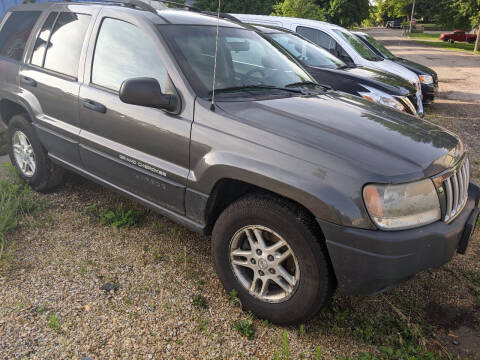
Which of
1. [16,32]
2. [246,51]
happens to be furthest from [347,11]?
[246,51]

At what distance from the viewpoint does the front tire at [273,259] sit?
7.58 feet

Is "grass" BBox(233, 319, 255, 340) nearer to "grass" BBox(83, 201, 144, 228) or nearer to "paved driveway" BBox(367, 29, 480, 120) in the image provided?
"grass" BBox(83, 201, 144, 228)

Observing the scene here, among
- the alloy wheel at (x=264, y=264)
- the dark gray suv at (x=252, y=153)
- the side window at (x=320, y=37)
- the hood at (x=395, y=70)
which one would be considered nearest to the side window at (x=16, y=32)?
the dark gray suv at (x=252, y=153)

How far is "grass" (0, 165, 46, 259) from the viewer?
3562 millimetres

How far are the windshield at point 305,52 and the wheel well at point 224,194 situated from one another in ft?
15.5

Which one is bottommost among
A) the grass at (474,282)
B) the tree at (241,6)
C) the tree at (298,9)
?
the grass at (474,282)

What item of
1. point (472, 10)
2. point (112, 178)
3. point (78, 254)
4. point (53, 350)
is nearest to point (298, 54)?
point (112, 178)

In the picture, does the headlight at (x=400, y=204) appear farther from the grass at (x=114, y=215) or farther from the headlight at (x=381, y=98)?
the headlight at (x=381, y=98)

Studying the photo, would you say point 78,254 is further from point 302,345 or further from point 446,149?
point 446,149

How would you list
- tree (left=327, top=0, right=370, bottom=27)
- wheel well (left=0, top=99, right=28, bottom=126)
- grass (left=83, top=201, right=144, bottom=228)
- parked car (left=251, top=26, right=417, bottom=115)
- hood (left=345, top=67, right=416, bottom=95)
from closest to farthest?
grass (left=83, top=201, right=144, bottom=228), wheel well (left=0, top=99, right=28, bottom=126), parked car (left=251, top=26, right=417, bottom=115), hood (left=345, top=67, right=416, bottom=95), tree (left=327, top=0, right=370, bottom=27)

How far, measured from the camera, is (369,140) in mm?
2441

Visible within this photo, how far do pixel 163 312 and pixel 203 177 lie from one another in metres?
0.91

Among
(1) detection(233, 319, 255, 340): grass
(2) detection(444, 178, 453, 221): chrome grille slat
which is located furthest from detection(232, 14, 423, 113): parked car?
(1) detection(233, 319, 255, 340): grass

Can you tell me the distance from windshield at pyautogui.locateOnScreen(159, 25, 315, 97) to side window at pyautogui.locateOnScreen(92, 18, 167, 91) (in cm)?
18
